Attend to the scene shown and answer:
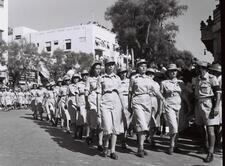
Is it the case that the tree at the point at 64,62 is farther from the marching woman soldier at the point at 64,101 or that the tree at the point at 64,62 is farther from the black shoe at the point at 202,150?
the black shoe at the point at 202,150

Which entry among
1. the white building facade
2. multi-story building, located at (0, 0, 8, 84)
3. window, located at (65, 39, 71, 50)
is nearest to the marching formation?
multi-story building, located at (0, 0, 8, 84)

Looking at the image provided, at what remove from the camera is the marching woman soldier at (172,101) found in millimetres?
8133

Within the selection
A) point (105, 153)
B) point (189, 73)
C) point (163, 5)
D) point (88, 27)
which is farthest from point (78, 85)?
point (88, 27)

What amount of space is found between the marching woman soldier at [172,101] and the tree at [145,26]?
24156 mm

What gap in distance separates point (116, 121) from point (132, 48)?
26957mm

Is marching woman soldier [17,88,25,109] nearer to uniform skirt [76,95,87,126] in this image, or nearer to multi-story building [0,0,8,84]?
multi-story building [0,0,8,84]

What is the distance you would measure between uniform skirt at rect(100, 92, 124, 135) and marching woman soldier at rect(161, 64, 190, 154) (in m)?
1.03

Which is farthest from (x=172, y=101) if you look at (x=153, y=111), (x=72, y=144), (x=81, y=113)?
(x=81, y=113)

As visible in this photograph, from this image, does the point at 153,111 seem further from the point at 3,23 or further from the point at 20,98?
the point at 3,23

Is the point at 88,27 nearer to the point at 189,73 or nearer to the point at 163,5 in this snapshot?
the point at 163,5

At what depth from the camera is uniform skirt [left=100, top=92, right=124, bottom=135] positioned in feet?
25.6

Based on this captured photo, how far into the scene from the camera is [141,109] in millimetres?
8008

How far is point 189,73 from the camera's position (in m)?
10.2

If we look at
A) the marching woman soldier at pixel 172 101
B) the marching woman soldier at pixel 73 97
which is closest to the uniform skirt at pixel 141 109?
the marching woman soldier at pixel 172 101
